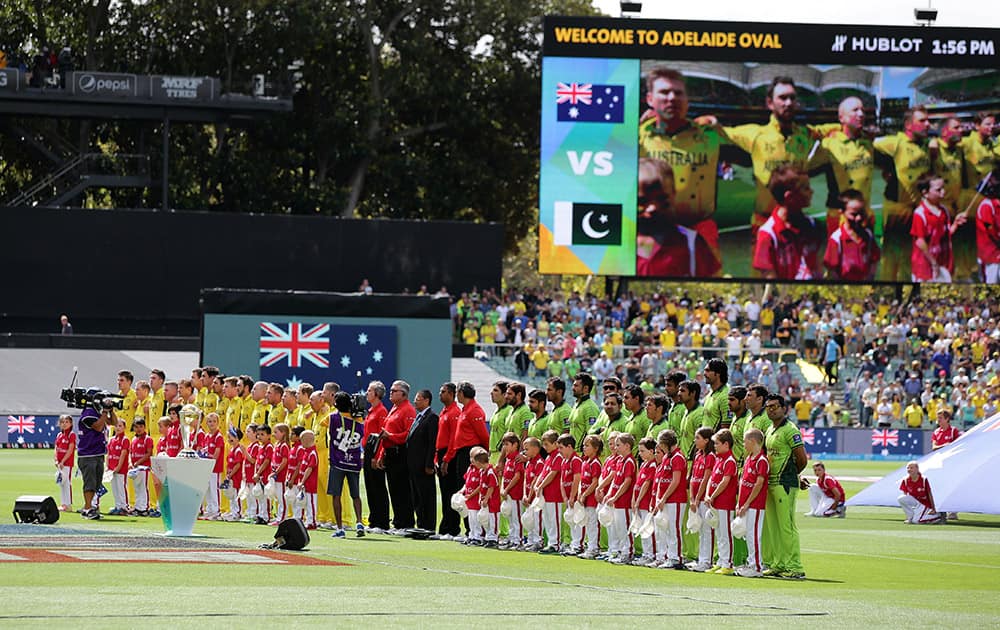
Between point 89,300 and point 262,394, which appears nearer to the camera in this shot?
point 262,394

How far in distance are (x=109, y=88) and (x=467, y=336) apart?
14642mm

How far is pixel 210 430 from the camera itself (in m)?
24.1

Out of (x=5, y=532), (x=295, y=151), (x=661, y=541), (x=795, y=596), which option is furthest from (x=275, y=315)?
(x=295, y=151)

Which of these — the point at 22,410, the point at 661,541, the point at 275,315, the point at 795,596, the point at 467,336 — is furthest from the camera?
the point at 467,336

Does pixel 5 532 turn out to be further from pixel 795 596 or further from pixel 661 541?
pixel 795 596

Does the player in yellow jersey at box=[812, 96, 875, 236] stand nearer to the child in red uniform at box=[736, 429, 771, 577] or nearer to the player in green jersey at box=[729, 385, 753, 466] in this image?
the player in green jersey at box=[729, 385, 753, 466]

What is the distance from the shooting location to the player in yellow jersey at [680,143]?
52875mm

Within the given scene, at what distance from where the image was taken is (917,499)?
26516mm

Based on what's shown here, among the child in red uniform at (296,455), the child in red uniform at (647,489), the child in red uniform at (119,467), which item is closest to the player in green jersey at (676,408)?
the child in red uniform at (647,489)

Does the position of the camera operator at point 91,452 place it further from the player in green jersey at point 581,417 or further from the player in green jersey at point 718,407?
the player in green jersey at point 718,407

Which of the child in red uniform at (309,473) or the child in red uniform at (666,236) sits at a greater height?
the child in red uniform at (666,236)

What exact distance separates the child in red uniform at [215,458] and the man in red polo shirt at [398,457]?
3.24 meters

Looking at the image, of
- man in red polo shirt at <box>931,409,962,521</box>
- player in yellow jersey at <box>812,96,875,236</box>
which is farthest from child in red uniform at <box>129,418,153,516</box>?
player in yellow jersey at <box>812,96,875,236</box>

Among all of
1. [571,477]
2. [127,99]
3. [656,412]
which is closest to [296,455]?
[571,477]
